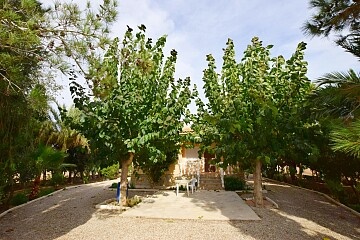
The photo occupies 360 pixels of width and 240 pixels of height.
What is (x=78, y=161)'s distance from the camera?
2169 centimetres

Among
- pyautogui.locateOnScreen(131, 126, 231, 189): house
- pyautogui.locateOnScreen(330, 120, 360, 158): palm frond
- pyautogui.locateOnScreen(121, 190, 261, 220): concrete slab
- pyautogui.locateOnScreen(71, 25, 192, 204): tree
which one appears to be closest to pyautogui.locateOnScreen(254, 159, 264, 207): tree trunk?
pyautogui.locateOnScreen(121, 190, 261, 220): concrete slab

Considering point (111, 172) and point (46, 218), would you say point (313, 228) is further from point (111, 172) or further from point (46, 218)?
point (111, 172)

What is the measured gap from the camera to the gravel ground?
693 cm

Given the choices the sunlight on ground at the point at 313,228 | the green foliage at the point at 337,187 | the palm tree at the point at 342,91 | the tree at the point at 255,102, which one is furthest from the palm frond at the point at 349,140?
the green foliage at the point at 337,187

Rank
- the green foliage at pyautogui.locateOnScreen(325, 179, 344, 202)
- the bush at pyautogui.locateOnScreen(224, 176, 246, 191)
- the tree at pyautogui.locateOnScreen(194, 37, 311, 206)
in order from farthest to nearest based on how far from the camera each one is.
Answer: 1. the bush at pyautogui.locateOnScreen(224, 176, 246, 191)
2. the green foliage at pyautogui.locateOnScreen(325, 179, 344, 202)
3. the tree at pyautogui.locateOnScreen(194, 37, 311, 206)

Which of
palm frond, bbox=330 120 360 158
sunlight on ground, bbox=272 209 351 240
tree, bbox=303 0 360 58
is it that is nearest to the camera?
palm frond, bbox=330 120 360 158

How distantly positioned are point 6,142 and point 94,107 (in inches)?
119

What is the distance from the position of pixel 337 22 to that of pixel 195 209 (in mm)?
7557

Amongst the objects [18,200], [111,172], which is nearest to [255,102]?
[18,200]

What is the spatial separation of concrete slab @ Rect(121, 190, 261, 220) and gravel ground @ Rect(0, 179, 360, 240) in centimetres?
46

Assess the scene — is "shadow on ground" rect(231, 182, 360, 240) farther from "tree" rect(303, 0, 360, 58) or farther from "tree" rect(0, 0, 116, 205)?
"tree" rect(0, 0, 116, 205)

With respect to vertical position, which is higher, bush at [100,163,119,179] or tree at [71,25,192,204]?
tree at [71,25,192,204]

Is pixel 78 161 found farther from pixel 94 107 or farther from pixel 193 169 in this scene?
pixel 94 107

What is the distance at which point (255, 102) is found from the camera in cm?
978
